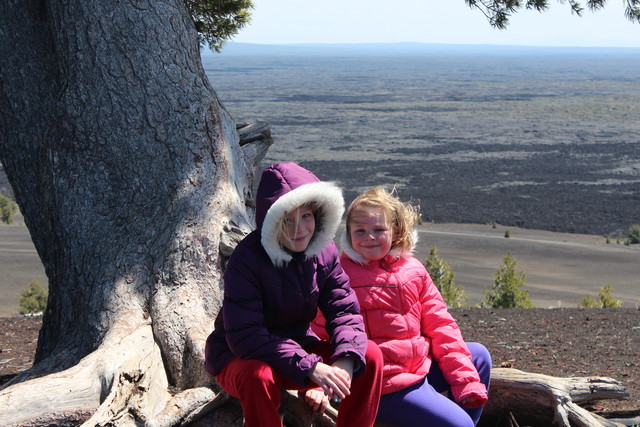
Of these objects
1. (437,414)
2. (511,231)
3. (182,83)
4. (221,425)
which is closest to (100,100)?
(182,83)

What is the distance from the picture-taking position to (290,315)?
2.92 meters

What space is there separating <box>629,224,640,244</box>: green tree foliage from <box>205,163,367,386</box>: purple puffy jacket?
105 feet

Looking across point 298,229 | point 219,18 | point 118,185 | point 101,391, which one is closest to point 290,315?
point 298,229

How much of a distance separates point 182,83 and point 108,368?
1856 millimetres

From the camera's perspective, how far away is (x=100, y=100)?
4379 millimetres

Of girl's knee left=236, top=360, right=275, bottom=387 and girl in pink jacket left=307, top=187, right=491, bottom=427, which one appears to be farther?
girl in pink jacket left=307, top=187, right=491, bottom=427

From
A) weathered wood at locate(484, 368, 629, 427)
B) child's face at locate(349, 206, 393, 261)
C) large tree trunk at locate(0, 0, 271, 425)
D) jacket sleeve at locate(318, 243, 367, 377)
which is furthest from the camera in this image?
weathered wood at locate(484, 368, 629, 427)

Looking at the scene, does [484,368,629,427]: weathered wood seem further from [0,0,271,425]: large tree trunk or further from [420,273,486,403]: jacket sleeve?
[0,0,271,425]: large tree trunk

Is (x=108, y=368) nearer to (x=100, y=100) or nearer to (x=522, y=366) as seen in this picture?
(x=100, y=100)

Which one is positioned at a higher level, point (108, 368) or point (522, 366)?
point (108, 368)

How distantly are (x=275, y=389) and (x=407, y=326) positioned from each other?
74cm

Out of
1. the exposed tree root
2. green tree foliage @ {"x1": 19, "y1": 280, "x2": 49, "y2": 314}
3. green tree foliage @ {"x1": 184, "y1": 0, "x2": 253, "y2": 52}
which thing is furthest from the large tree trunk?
green tree foliage @ {"x1": 19, "y1": 280, "x2": 49, "y2": 314}

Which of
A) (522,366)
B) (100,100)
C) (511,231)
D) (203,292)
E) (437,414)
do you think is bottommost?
(511,231)

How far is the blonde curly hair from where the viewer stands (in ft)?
11.0
